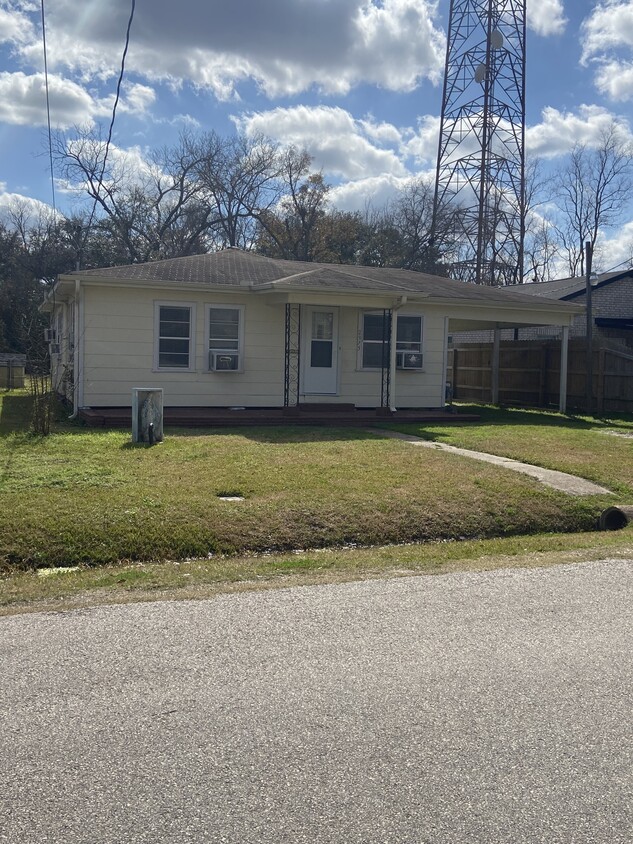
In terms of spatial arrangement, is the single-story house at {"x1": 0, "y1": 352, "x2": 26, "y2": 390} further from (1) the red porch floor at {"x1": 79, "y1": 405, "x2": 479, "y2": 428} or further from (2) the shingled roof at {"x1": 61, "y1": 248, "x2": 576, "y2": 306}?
(1) the red porch floor at {"x1": 79, "y1": 405, "x2": 479, "y2": 428}

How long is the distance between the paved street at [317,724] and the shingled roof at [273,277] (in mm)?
10926

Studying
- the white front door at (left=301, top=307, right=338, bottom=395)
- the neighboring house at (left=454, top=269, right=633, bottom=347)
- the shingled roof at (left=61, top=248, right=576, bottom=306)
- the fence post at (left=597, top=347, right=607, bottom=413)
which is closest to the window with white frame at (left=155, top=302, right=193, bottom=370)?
the shingled roof at (left=61, top=248, right=576, bottom=306)

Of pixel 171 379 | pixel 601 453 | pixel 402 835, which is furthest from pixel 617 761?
pixel 171 379

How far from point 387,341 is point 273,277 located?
2.75 meters

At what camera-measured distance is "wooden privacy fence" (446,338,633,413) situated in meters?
21.0

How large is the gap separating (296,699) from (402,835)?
1.14 meters

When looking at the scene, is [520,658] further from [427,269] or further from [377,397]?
[427,269]

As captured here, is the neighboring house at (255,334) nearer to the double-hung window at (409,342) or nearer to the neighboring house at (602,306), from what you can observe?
the double-hung window at (409,342)

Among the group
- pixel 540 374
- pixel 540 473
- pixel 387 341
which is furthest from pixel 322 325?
pixel 540 374

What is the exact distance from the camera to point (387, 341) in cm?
1758

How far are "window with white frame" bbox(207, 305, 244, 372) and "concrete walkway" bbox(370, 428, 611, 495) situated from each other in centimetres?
493

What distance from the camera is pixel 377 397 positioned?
17781mm

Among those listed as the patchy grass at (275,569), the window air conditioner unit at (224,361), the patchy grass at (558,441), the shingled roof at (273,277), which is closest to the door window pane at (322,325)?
the shingled roof at (273,277)

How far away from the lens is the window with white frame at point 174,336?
1617 centimetres
